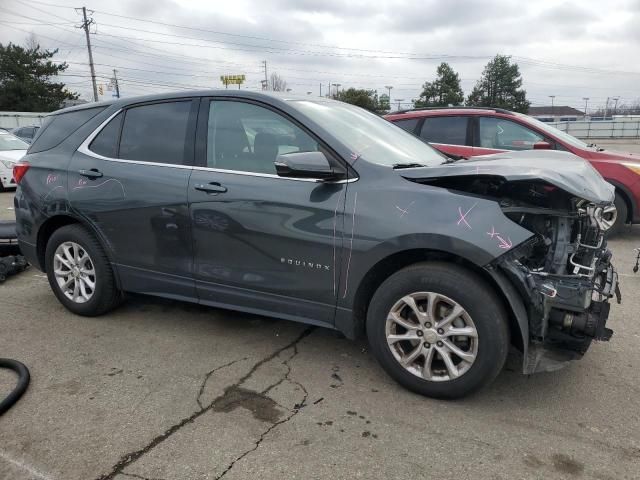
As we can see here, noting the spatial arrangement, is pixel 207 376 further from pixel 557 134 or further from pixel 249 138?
pixel 557 134

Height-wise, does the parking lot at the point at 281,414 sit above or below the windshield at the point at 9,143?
below

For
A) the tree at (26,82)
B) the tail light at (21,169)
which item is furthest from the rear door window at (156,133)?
the tree at (26,82)

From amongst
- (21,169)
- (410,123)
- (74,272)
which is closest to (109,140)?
(21,169)

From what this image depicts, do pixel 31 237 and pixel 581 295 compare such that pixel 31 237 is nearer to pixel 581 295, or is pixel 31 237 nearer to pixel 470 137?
pixel 581 295

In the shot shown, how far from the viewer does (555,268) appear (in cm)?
267

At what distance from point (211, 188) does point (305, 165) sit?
792 millimetres

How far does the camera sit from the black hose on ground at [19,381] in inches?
112

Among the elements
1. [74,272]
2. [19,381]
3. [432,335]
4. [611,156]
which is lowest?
[19,381]

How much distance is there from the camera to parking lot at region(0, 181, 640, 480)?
2.36 meters

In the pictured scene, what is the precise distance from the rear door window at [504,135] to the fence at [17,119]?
120ft

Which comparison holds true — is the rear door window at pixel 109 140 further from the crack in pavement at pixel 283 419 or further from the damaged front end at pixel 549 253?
the damaged front end at pixel 549 253

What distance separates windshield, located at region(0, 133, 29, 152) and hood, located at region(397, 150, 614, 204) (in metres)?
12.1

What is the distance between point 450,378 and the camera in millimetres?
2805

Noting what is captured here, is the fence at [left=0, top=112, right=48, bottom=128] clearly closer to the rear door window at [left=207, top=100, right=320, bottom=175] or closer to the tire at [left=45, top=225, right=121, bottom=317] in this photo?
the tire at [left=45, top=225, right=121, bottom=317]
